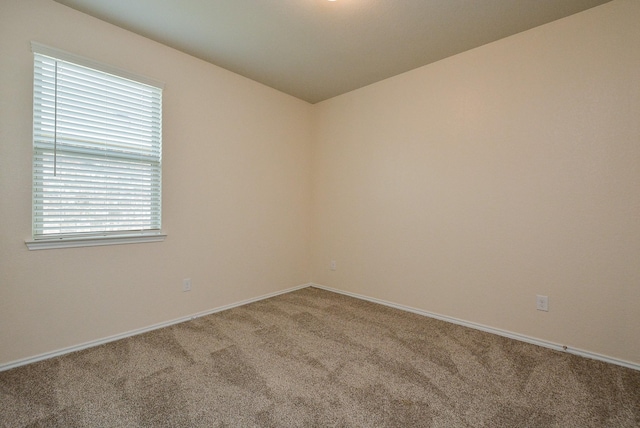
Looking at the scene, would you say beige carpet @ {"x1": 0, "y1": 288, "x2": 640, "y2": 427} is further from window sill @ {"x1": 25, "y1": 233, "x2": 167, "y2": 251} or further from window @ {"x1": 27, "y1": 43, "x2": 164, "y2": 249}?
window @ {"x1": 27, "y1": 43, "x2": 164, "y2": 249}

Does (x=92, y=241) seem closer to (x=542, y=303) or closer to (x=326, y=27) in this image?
(x=326, y=27)

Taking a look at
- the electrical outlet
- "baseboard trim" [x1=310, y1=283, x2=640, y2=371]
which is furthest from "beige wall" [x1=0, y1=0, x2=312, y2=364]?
the electrical outlet

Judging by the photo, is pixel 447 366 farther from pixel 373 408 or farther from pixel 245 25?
pixel 245 25

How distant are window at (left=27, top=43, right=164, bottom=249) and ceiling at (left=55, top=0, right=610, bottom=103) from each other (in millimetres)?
493

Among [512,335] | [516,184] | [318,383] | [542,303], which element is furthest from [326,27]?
[512,335]

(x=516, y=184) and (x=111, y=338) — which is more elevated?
(x=516, y=184)

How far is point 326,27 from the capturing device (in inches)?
91.6

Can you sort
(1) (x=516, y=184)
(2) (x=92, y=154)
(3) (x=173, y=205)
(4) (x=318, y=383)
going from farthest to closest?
(3) (x=173, y=205)
(1) (x=516, y=184)
(2) (x=92, y=154)
(4) (x=318, y=383)

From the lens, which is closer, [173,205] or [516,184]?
[516,184]

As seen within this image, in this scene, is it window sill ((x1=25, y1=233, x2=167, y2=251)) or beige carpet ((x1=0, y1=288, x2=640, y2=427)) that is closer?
beige carpet ((x1=0, y1=288, x2=640, y2=427))

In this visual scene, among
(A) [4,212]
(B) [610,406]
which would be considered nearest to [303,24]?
(A) [4,212]

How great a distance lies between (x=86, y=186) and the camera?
2.21 metres

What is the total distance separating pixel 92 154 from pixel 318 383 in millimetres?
2351

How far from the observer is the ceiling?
2.08 metres
